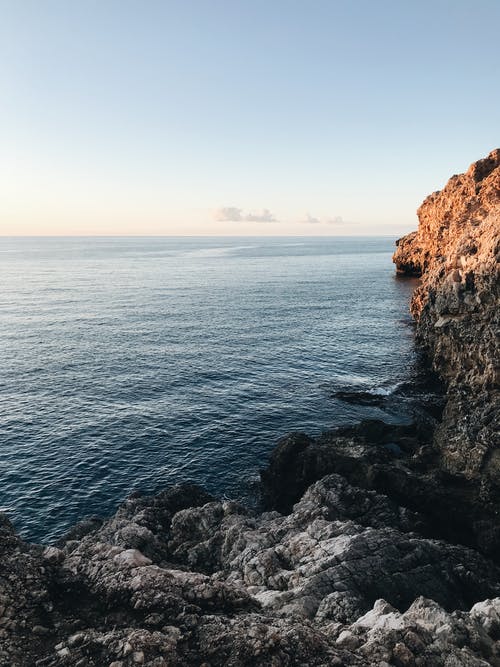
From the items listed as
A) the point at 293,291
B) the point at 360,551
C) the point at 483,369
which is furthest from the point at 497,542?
the point at 293,291

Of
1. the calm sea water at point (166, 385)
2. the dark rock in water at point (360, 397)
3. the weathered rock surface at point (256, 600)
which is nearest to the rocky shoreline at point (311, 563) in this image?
the weathered rock surface at point (256, 600)

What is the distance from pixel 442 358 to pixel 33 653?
5699cm

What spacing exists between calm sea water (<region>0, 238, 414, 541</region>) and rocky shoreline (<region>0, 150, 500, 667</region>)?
5.52 meters

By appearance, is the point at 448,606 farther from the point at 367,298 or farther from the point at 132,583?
the point at 367,298

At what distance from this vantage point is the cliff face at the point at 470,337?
126 ft

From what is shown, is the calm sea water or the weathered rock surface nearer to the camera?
the weathered rock surface

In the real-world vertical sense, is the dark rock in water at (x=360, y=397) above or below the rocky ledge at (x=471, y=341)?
below

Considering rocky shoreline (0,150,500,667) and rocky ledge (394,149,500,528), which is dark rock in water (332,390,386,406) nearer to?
rocky shoreline (0,150,500,667)

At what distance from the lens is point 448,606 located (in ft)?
73.1

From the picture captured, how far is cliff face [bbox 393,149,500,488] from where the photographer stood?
126 ft

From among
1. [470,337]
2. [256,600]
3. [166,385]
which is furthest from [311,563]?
[166,385]

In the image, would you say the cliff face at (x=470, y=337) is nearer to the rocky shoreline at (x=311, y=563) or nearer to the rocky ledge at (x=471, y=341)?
the rocky ledge at (x=471, y=341)

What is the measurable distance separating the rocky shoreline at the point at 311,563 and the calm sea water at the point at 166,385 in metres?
5.52

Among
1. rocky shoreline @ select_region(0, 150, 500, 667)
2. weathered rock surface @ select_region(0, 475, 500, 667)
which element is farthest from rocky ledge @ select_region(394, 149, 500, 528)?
weathered rock surface @ select_region(0, 475, 500, 667)
